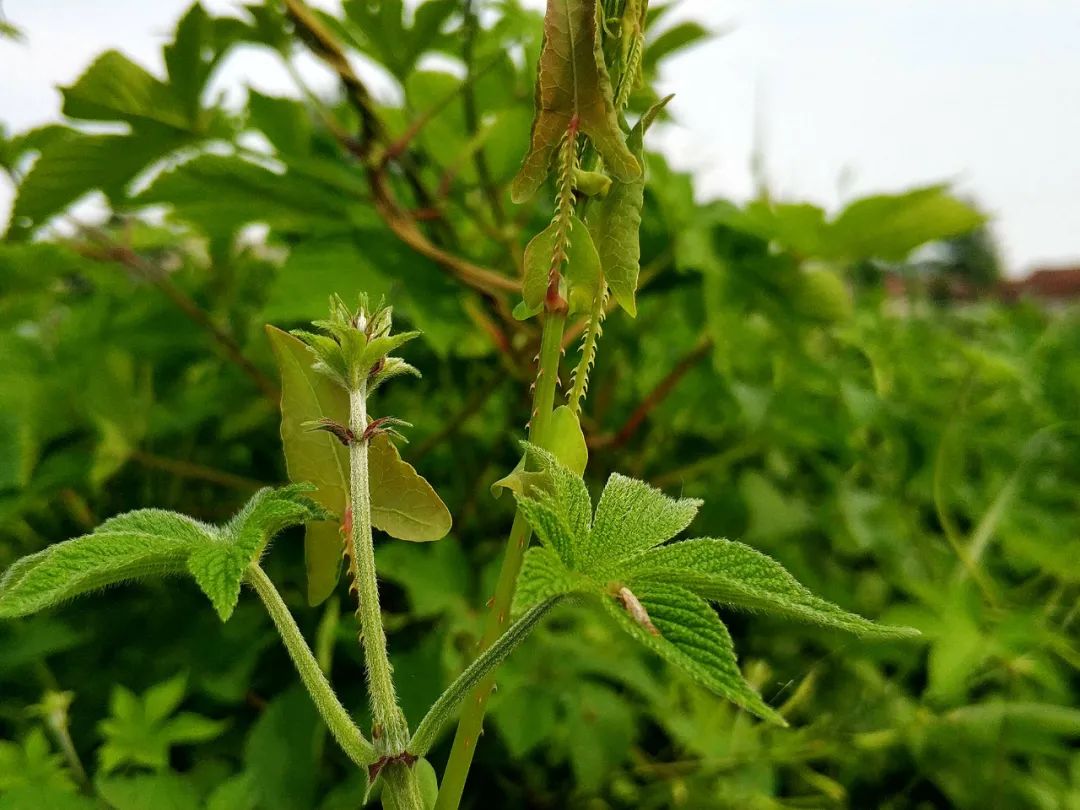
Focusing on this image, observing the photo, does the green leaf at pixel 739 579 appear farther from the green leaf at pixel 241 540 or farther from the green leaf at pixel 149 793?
the green leaf at pixel 149 793

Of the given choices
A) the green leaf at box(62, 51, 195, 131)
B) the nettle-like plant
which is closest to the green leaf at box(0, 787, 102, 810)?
the nettle-like plant

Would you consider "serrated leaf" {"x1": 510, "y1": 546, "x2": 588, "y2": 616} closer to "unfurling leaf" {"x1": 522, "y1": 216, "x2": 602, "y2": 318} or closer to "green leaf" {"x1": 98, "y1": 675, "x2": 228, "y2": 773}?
"unfurling leaf" {"x1": 522, "y1": 216, "x2": 602, "y2": 318}

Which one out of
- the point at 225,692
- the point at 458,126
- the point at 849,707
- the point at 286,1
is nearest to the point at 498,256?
the point at 458,126

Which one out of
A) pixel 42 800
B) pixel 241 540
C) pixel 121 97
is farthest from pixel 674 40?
pixel 42 800

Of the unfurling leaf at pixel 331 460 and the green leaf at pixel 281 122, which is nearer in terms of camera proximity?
the unfurling leaf at pixel 331 460

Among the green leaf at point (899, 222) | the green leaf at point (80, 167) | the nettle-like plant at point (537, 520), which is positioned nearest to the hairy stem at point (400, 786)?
the nettle-like plant at point (537, 520)

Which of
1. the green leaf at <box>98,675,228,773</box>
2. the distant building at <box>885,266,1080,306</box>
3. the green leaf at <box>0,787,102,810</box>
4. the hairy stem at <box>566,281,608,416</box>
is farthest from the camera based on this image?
the distant building at <box>885,266,1080,306</box>

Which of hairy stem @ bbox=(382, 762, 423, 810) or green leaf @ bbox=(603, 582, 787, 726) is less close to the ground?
green leaf @ bbox=(603, 582, 787, 726)

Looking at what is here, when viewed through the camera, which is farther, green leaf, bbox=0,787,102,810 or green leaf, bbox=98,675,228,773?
green leaf, bbox=98,675,228,773
